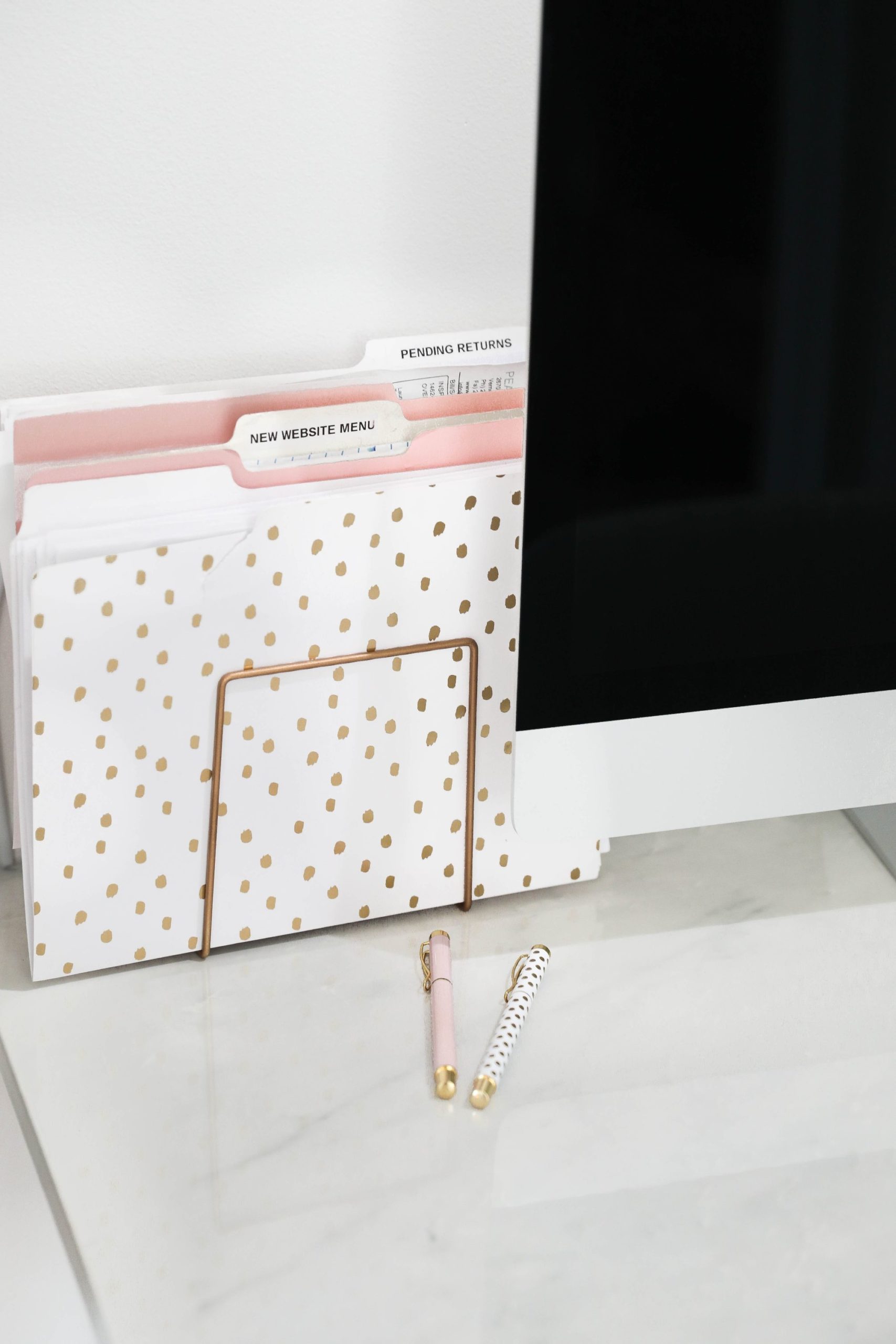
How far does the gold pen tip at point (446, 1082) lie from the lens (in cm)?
63

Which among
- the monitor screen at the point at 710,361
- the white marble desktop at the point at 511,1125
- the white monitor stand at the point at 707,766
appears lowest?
the white marble desktop at the point at 511,1125

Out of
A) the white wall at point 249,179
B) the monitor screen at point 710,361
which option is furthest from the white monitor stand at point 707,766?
the white wall at point 249,179

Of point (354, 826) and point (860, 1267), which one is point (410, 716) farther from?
point (860, 1267)

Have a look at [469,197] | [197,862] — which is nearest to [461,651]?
[197,862]

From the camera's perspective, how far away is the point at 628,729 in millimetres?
616

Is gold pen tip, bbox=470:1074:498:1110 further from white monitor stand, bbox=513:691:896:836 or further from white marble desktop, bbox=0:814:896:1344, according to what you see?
white monitor stand, bbox=513:691:896:836

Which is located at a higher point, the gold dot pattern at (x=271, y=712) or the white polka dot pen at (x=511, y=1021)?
the gold dot pattern at (x=271, y=712)

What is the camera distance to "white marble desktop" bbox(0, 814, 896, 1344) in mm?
534

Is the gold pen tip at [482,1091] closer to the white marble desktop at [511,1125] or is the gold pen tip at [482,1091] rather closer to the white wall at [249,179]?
the white marble desktop at [511,1125]

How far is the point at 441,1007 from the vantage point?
26.3 inches

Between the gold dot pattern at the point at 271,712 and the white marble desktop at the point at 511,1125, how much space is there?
0.04m

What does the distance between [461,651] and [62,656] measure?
0.21 m

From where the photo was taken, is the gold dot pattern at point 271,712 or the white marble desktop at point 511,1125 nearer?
the white marble desktop at point 511,1125

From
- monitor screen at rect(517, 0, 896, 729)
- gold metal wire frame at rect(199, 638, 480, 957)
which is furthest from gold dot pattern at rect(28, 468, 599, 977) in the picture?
monitor screen at rect(517, 0, 896, 729)
